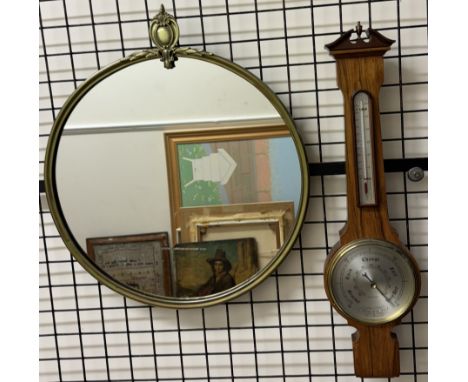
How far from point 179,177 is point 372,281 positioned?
39 centimetres

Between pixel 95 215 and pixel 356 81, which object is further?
pixel 95 215

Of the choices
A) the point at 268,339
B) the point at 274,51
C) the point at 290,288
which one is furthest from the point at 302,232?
the point at 274,51

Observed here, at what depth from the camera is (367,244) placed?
3.74ft

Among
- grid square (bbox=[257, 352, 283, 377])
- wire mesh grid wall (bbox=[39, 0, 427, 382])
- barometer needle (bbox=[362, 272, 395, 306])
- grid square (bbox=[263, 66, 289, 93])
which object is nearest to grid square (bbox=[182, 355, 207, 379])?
wire mesh grid wall (bbox=[39, 0, 427, 382])

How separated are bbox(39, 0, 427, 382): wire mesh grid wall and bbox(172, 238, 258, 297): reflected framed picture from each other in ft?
0.20

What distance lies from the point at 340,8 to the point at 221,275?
1.73ft

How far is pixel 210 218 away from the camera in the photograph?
1.19m

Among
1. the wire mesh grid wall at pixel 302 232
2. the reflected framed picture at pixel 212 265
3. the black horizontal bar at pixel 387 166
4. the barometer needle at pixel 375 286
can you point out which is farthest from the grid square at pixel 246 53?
the barometer needle at pixel 375 286

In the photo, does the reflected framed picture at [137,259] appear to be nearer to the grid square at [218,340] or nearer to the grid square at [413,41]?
the grid square at [218,340]

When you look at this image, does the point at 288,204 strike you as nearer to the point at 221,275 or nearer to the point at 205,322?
the point at 221,275

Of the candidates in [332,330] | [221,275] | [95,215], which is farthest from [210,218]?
[332,330]

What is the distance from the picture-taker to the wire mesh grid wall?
1.17 meters

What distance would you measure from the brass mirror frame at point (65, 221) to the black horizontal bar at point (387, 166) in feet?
0.11

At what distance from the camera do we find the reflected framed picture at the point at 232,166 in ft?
3.82
